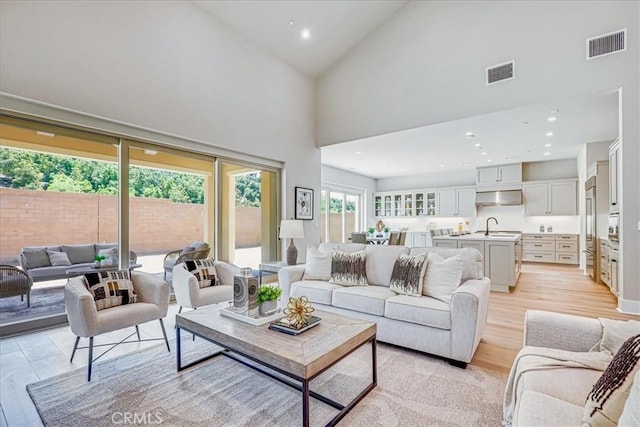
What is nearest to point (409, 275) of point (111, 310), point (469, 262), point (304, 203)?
point (469, 262)

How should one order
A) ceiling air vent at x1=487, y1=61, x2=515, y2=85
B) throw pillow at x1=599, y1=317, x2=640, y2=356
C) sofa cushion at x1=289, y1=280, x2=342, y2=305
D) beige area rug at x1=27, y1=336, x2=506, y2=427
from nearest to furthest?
1. throw pillow at x1=599, y1=317, x2=640, y2=356
2. beige area rug at x1=27, y1=336, x2=506, y2=427
3. sofa cushion at x1=289, y1=280, x2=342, y2=305
4. ceiling air vent at x1=487, y1=61, x2=515, y2=85

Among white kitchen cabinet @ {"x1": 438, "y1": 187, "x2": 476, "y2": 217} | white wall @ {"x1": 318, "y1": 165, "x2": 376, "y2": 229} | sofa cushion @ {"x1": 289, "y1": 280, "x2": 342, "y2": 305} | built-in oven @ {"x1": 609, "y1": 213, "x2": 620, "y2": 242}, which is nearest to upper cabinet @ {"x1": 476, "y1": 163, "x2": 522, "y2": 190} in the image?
white kitchen cabinet @ {"x1": 438, "y1": 187, "x2": 476, "y2": 217}

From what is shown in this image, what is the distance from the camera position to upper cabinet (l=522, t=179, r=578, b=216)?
7.68 m

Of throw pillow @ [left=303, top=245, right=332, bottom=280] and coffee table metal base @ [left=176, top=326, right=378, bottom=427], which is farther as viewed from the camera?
throw pillow @ [left=303, top=245, right=332, bottom=280]

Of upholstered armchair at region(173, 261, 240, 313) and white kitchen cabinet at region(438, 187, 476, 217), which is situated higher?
white kitchen cabinet at region(438, 187, 476, 217)

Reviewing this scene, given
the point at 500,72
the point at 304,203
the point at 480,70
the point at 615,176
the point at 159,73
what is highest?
the point at 480,70

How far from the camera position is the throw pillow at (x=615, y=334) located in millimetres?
1492

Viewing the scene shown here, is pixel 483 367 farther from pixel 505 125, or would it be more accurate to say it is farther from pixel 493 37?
pixel 493 37

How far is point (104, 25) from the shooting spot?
11.5 ft

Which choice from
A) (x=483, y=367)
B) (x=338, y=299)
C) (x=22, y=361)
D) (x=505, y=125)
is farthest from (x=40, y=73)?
(x=505, y=125)

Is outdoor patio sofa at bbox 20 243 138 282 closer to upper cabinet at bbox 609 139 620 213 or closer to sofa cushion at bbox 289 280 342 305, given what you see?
sofa cushion at bbox 289 280 342 305

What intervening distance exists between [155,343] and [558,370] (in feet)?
10.3

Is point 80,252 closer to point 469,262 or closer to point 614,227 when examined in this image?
point 469,262

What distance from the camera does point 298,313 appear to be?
2.11 m
